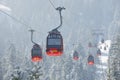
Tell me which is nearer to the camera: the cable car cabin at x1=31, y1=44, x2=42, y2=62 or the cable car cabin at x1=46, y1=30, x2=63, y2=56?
the cable car cabin at x1=46, y1=30, x2=63, y2=56

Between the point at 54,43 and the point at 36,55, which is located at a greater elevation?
the point at 54,43

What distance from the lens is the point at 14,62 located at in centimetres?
10450

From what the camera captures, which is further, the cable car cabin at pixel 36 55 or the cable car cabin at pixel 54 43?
the cable car cabin at pixel 36 55

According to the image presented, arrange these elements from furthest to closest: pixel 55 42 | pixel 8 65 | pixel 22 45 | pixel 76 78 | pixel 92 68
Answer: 1. pixel 22 45
2. pixel 92 68
3. pixel 76 78
4. pixel 8 65
5. pixel 55 42

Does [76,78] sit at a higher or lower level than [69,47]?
lower

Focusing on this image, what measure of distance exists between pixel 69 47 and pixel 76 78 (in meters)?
88.9

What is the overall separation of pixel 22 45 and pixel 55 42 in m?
168

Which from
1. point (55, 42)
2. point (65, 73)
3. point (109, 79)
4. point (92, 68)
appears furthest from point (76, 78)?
point (55, 42)

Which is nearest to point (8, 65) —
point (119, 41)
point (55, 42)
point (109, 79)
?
point (119, 41)

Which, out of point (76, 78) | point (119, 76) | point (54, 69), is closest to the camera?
point (119, 76)

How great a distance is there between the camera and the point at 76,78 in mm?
108250

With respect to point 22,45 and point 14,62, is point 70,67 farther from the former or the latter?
point 22,45

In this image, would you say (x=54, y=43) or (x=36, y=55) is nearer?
(x=54, y=43)

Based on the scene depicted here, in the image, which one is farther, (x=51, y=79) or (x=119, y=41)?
(x=51, y=79)
